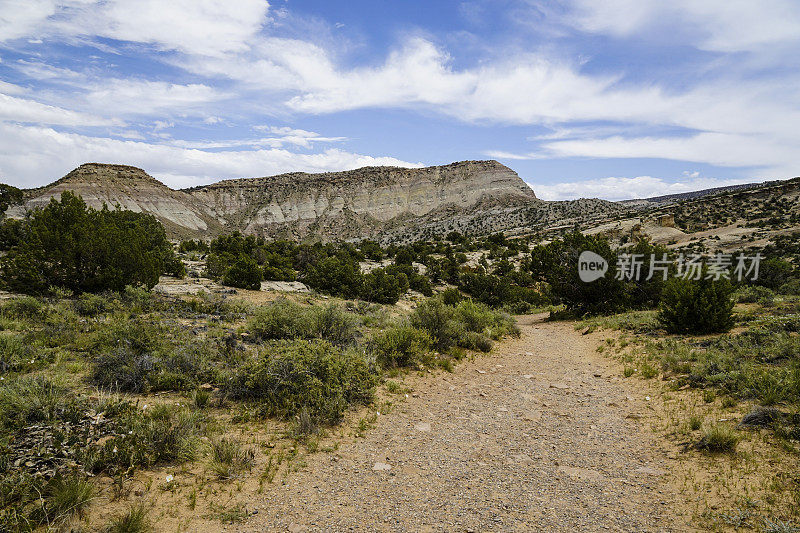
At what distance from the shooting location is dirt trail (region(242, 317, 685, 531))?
3.95 metres

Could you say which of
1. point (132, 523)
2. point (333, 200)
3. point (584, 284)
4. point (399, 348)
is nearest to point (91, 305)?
point (399, 348)

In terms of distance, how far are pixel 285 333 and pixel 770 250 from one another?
40.8 metres

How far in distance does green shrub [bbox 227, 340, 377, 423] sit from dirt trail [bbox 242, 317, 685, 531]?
75cm

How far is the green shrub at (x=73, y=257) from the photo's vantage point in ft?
38.8

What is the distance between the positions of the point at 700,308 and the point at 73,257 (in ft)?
64.6

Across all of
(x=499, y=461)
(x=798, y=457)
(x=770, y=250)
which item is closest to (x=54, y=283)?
(x=499, y=461)

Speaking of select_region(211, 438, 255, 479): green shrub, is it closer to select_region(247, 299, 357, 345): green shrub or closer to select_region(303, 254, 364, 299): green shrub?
select_region(247, 299, 357, 345): green shrub

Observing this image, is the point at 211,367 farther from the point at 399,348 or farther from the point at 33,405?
the point at 399,348

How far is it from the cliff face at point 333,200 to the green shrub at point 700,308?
193 ft

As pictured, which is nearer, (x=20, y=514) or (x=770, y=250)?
(x=20, y=514)

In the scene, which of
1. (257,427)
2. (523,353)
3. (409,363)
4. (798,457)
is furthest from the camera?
(523,353)

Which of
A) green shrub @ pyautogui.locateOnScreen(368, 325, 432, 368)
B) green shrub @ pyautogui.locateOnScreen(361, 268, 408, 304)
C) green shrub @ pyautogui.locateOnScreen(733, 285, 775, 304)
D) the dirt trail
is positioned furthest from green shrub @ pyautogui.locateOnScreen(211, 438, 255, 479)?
green shrub @ pyautogui.locateOnScreen(733, 285, 775, 304)

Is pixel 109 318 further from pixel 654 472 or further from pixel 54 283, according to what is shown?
pixel 654 472

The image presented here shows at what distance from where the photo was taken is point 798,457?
4445mm
